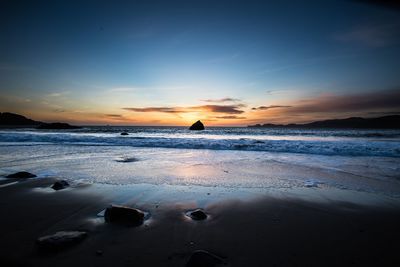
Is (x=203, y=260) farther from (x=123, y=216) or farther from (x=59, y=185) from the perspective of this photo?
(x=59, y=185)

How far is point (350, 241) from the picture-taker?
9.12 ft

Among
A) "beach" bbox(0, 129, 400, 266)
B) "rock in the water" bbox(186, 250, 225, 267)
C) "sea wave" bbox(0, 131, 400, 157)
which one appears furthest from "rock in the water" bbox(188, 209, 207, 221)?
"sea wave" bbox(0, 131, 400, 157)

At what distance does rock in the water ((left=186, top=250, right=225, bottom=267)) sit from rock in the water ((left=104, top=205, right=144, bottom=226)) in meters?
1.25

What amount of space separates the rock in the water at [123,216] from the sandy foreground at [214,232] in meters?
0.12

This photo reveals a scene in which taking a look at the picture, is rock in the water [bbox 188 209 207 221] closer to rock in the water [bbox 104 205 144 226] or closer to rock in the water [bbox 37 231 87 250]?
rock in the water [bbox 104 205 144 226]

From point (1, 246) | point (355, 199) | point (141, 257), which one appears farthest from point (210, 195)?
point (1, 246)

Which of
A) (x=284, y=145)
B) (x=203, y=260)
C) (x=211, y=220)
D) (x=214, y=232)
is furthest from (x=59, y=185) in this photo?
(x=284, y=145)

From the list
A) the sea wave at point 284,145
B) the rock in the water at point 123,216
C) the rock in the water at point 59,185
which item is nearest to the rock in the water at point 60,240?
the rock in the water at point 123,216

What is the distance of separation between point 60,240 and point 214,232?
5.94 feet

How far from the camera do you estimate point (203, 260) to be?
225cm

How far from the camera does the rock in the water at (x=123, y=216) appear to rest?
3271mm

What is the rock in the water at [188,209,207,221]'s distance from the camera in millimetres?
3482

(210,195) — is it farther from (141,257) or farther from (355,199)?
(355,199)

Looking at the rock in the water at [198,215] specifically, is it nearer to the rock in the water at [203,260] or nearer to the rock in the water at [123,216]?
the rock in the water at [123,216]
